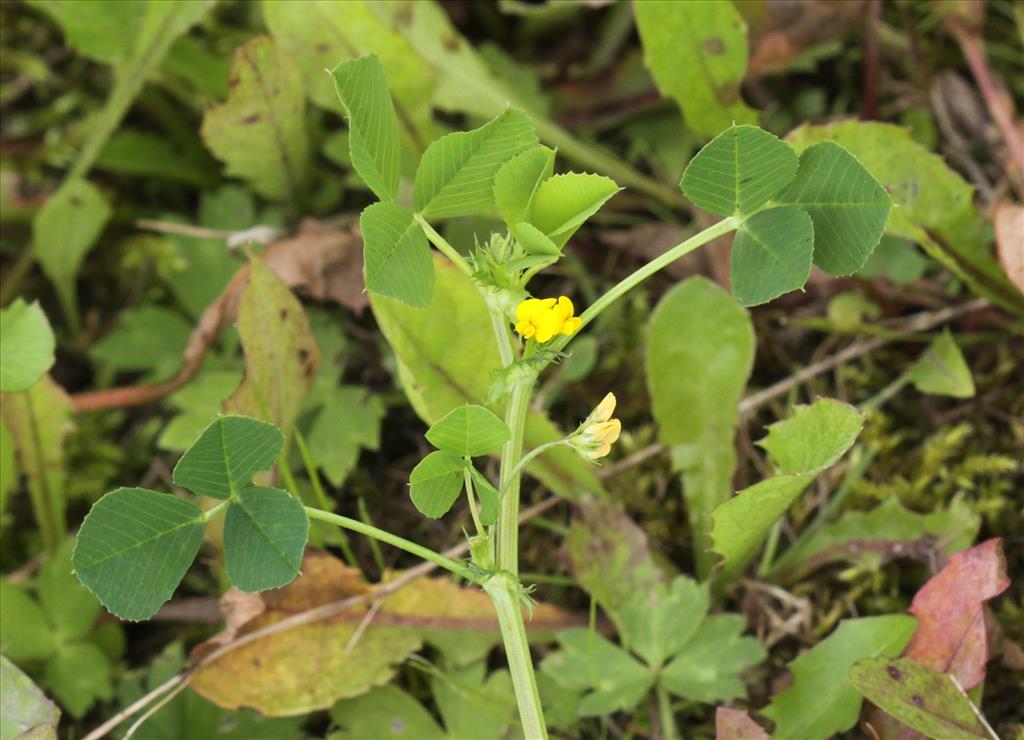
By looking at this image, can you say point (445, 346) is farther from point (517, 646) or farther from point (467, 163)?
point (517, 646)

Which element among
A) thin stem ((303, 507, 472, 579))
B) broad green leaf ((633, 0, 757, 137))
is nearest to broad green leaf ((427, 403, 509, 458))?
thin stem ((303, 507, 472, 579))

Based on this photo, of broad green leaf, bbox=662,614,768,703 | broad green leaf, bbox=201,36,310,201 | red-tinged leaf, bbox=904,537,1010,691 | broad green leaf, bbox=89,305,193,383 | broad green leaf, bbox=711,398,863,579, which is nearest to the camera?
broad green leaf, bbox=711,398,863,579

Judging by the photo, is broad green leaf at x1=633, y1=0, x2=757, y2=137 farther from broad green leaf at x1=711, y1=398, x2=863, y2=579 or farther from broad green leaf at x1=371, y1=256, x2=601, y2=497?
broad green leaf at x1=711, y1=398, x2=863, y2=579

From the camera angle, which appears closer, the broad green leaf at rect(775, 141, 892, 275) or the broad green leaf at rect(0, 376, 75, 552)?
the broad green leaf at rect(775, 141, 892, 275)

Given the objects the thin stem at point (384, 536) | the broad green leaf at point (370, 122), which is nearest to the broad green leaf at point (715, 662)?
the thin stem at point (384, 536)

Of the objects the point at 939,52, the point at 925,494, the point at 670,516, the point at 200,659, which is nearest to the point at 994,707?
the point at 925,494

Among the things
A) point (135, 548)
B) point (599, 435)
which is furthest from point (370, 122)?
point (135, 548)
